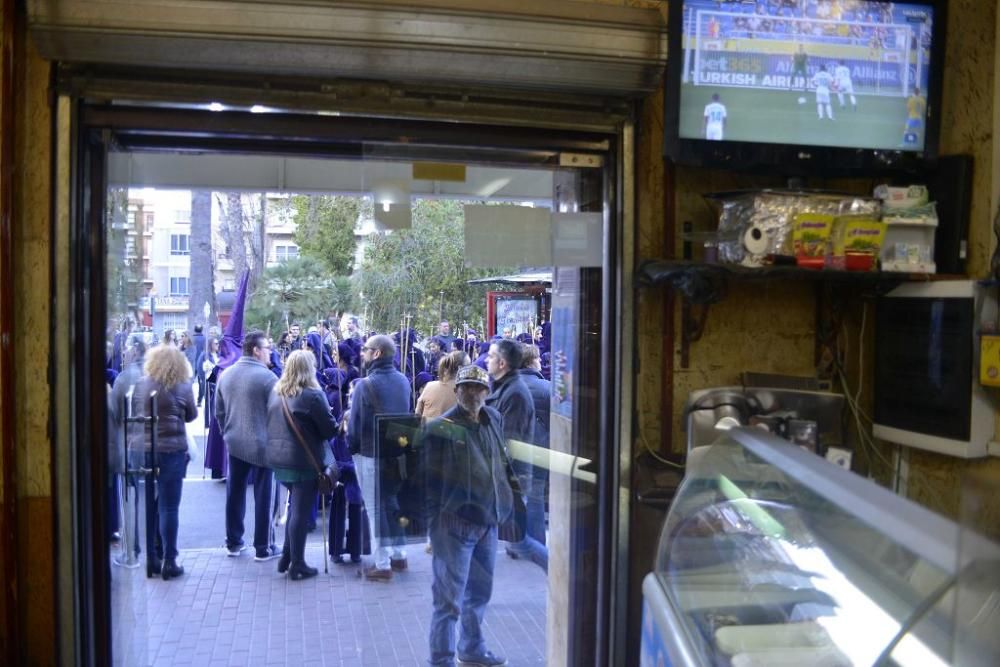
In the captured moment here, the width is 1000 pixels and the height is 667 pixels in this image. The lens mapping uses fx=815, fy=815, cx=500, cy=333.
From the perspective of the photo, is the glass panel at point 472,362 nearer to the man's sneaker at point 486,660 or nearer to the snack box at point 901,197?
the man's sneaker at point 486,660

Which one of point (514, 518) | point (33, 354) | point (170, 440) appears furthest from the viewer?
point (170, 440)

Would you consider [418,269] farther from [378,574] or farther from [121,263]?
[378,574]

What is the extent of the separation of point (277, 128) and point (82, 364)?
1089 mm

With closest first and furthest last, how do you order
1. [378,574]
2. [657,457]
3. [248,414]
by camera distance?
[657,457], [378,574], [248,414]

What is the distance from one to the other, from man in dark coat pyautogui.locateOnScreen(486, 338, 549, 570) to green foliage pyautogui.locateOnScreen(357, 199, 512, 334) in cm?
38

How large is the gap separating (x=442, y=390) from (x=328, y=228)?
1.21 meters

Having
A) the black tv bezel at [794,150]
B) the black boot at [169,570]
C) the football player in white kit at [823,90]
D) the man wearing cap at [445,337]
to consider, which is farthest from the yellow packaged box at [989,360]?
the black boot at [169,570]

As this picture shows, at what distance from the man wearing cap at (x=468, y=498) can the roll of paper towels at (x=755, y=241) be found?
1257mm

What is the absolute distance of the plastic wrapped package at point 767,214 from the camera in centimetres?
299

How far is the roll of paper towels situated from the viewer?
2982mm

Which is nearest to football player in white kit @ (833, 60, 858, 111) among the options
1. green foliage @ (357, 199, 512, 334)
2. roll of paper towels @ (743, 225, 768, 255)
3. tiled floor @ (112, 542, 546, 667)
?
roll of paper towels @ (743, 225, 768, 255)

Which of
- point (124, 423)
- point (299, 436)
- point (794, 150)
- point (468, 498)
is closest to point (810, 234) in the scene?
point (794, 150)

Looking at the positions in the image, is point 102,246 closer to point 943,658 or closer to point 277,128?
point 277,128

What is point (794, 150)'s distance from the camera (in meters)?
3.10
